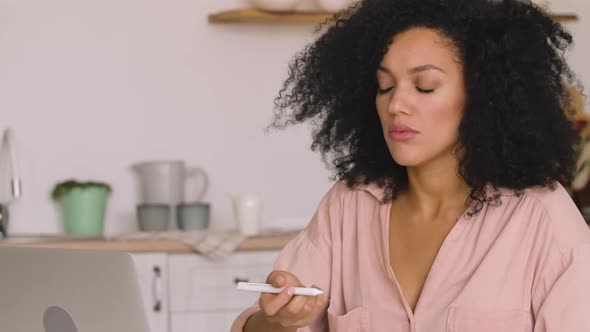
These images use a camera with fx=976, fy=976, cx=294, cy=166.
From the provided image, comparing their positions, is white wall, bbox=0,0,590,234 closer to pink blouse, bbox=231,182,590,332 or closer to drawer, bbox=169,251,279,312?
drawer, bbox=169,251,279,312

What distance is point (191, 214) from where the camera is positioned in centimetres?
327

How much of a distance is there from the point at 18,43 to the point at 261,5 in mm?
823

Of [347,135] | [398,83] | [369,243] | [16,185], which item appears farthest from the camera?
[16,185]

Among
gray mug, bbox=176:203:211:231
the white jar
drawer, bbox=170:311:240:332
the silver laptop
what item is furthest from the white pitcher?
the silver laptop

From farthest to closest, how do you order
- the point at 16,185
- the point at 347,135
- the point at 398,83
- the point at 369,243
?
the point at 16,185 → the point at 347,135 → the point at 369,243 → the point at 398,83

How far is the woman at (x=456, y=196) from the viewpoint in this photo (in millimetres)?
1520

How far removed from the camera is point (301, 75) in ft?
6.19

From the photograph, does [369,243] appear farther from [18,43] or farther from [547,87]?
[18,43]

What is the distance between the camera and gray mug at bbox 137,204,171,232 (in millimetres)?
3221

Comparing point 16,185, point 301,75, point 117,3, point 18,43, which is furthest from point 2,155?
point 301,75

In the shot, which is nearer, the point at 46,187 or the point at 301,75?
the point at 301,75

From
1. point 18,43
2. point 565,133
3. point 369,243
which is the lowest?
point 369,243

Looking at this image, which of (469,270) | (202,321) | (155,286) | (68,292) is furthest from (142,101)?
(68,292)

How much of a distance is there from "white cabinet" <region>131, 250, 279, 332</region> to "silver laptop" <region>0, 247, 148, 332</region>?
1.85 metres
